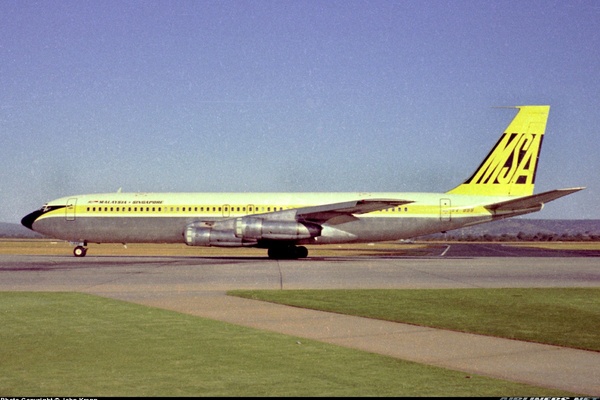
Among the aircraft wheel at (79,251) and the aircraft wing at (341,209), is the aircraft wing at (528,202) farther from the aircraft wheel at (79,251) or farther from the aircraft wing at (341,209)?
the aircraft wheel at (79,251)

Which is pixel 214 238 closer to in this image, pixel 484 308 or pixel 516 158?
pixel 516 158

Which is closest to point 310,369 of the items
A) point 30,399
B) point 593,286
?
point 30,399

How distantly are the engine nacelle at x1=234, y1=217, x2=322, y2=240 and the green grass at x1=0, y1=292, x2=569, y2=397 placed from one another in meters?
20.5

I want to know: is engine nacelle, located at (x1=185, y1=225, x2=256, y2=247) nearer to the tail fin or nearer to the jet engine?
the jet engine

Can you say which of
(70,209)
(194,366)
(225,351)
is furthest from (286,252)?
(194,366)

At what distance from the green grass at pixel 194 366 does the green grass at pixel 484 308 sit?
A: 9.76 ft

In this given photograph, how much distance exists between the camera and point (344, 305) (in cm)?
1293

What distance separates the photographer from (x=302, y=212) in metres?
32.2

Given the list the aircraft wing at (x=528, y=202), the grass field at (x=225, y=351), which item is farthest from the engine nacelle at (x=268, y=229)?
the grass field at (x=225, y=351)

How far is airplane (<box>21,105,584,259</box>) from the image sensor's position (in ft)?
104

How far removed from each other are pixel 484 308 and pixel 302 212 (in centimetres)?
1998

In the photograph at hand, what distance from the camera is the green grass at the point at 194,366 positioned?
19.8 feet

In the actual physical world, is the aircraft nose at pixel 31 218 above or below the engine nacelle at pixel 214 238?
above

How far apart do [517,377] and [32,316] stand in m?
8.25
